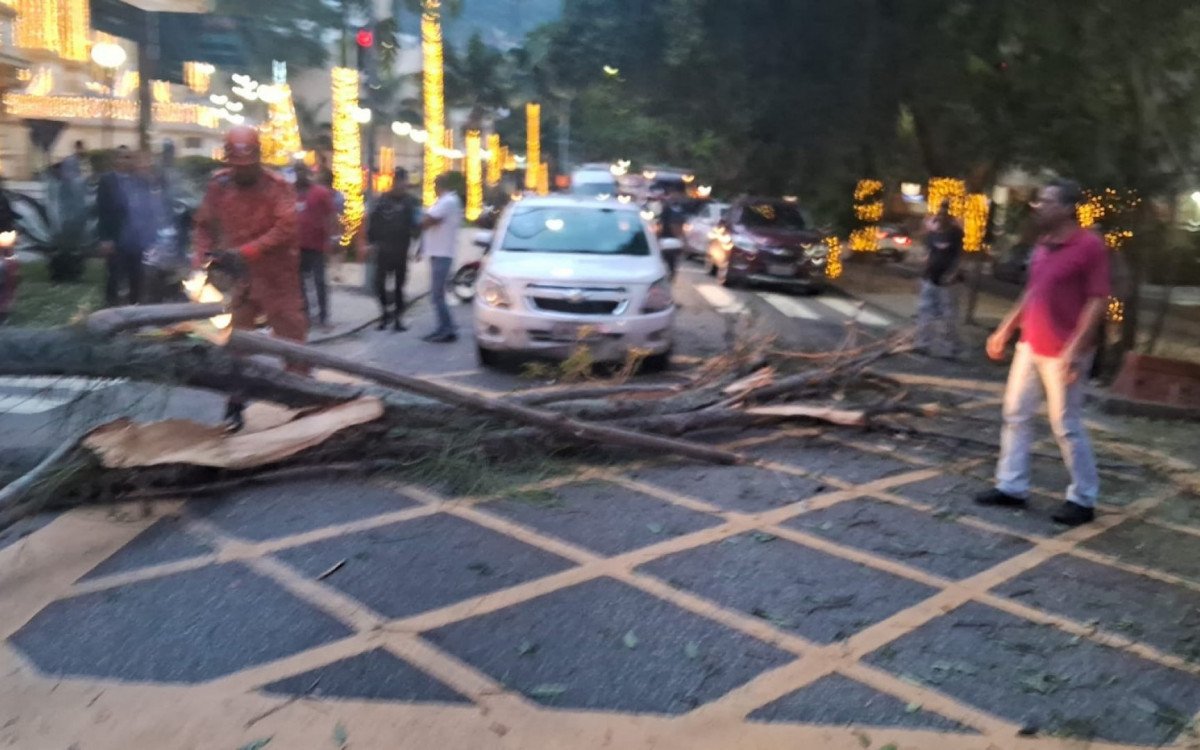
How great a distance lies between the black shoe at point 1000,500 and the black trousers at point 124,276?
8.36 m

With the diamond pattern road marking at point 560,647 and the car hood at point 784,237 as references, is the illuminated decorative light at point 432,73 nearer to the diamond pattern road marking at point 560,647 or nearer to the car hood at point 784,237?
the car hood at point 784,237

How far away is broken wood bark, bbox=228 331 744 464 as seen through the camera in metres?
6.05

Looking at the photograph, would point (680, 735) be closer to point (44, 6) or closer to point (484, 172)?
point (44, 6)

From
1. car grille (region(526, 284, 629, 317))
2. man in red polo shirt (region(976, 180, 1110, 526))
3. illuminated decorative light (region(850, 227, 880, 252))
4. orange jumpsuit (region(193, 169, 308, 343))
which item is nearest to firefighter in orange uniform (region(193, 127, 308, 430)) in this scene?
orange jumpsuit (region(193, 169, 308, 343))

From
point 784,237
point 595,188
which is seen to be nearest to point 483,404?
point 784,237

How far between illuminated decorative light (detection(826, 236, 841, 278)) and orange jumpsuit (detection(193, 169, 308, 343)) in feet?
55.4

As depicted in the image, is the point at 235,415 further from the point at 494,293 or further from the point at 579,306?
the point at 579,306

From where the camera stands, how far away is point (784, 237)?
1977 cm

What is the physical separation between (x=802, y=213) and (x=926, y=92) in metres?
7.16

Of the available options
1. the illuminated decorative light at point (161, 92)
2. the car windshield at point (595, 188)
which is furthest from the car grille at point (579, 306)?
the illuminated decorative light at point (161, 92)

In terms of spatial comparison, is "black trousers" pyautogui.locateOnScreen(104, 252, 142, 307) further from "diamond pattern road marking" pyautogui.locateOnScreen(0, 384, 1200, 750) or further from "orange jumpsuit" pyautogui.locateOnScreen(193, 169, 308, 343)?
"diamond pattern road marking" pyautogui.locateOnScreen(0, 384, 1200, 750)

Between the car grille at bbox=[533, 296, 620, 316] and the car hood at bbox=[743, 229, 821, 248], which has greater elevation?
the car hood at bbox=[743, 229, 821, 248]

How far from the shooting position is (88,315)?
6.14 m

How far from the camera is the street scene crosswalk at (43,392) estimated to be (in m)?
6.12
